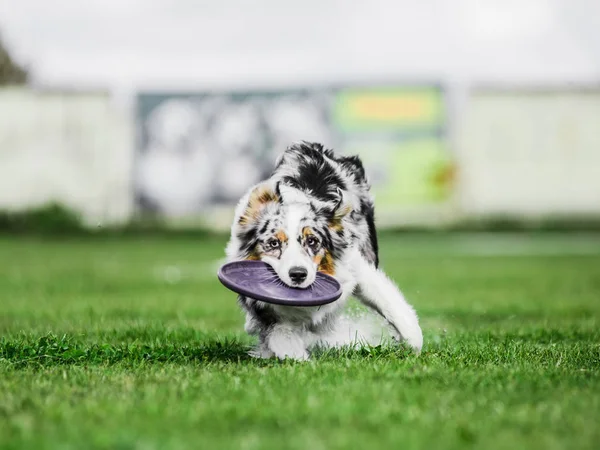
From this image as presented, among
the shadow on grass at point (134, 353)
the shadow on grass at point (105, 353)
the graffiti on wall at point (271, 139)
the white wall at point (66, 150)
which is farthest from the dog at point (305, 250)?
the white wall at point (66, 150)

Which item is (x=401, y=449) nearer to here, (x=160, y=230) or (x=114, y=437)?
(x=114, y=437)

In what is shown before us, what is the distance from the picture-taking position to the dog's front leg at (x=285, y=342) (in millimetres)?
4520

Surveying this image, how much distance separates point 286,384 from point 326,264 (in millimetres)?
1006

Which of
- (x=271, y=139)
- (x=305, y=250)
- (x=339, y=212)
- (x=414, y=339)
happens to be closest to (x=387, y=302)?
(x=414, y=339)

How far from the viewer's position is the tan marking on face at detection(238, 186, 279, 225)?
180 inches

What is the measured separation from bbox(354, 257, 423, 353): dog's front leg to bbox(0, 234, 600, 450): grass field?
142mm

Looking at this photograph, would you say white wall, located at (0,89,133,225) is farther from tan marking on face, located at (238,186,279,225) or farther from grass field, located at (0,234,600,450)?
tan marking on face, located at (238,186,279,225)

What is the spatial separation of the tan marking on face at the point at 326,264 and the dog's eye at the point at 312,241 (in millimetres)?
78

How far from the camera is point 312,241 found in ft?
14.6

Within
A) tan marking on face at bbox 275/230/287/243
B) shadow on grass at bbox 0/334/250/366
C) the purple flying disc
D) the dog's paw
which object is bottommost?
shadow on grass at bbox 0/334/250/366

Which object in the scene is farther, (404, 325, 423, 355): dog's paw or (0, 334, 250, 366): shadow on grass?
(404, 325, 423, 355): dog's paw

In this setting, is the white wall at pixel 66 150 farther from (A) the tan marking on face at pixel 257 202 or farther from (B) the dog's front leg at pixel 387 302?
(A) the tan marking on face at pixel 257 202

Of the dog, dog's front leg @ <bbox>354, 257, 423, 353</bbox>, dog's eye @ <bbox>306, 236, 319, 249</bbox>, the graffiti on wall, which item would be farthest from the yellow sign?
dog's eye @ <bbox>306, 236, 319, 249</bbox>

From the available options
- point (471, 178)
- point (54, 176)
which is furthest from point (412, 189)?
point (54, 176)
